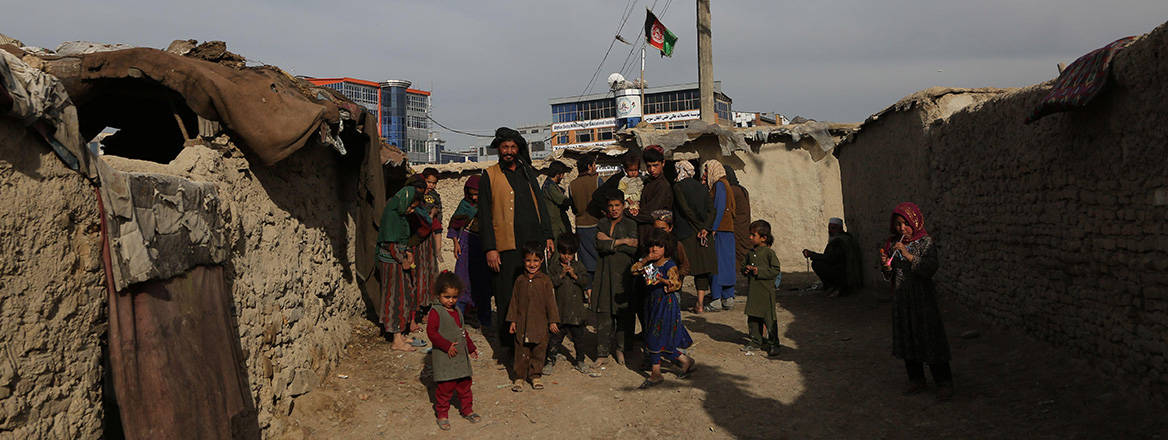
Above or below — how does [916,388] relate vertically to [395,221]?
below

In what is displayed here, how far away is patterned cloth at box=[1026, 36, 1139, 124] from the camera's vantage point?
410cm

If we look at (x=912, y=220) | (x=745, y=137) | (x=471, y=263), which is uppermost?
(x=745, y=137)

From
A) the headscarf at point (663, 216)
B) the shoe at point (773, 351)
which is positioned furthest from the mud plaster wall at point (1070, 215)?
the headscarf at point (663, 216)

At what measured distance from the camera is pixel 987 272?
5.98 m

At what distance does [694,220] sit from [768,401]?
2.88 metres

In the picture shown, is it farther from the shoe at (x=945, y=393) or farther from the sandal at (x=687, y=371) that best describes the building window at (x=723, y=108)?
the shoe at (x=945, y=393)

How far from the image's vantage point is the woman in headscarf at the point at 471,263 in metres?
6.96

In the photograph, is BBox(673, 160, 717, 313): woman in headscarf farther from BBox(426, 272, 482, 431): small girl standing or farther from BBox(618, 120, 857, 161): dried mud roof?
BBox(618, 120, 857, 161): dried mud roof

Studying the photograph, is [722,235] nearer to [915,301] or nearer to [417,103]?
[915,301]

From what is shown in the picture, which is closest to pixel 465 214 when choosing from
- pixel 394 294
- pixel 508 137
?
pixel 394 294

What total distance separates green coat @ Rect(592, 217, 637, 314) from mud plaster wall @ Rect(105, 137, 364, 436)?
79.4 inches

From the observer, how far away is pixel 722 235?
26.6ft

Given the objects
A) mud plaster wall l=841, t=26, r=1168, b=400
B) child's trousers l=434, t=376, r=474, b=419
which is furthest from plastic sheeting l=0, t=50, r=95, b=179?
mud plaster wall l=841, t=26, r=1168, b=400

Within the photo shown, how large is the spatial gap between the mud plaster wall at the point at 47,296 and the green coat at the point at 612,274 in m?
3.57
